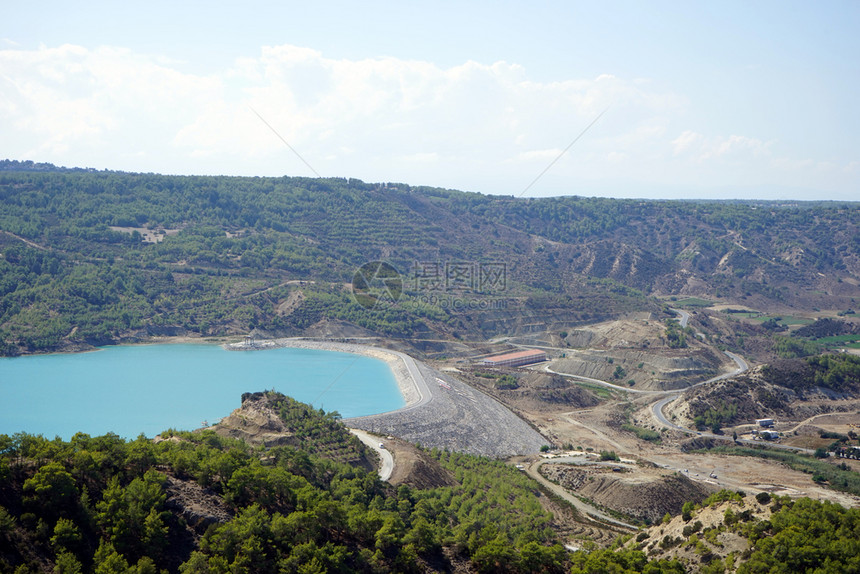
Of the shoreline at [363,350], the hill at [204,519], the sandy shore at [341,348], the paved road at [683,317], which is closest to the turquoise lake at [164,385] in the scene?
the shoreline at [363,350]

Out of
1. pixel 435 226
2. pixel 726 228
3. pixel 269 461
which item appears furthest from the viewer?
pixel 726 228

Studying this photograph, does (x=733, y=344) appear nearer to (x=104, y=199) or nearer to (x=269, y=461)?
(x=269, y=461)

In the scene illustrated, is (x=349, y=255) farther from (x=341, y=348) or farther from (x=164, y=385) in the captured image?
(x=164, y=385)

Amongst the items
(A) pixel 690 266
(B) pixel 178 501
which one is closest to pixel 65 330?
(B) pixel 178 501

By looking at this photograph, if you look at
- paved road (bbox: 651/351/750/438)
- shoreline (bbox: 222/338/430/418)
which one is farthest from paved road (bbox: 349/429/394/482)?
paved road (bbox: 651/351/750/438)

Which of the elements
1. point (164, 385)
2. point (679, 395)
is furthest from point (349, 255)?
point (679, 395)

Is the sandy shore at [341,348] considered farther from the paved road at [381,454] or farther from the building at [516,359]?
the paved road at [381,454]
